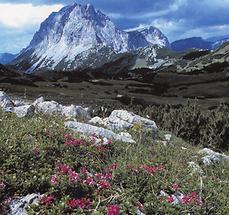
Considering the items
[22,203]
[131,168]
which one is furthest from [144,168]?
[22,203]

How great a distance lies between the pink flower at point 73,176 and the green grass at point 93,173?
0.08m

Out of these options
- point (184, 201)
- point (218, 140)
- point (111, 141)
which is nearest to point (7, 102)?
point (111, 141)

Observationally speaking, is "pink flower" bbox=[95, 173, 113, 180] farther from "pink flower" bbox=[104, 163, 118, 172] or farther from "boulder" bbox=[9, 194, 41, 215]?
"boulder" bbox=[9, 194, 41, 215]

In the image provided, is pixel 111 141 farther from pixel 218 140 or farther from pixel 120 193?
pixel 218 140

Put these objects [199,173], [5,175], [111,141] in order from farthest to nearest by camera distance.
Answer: [111,141]
[199,173]
[5,175]

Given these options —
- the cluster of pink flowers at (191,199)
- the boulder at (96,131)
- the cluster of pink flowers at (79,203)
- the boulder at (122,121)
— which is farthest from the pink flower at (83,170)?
the boulder at (122,121)

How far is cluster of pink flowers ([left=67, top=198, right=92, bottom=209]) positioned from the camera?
795 centimetres

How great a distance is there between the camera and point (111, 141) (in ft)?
38.4

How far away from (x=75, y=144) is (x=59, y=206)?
2.79 meters

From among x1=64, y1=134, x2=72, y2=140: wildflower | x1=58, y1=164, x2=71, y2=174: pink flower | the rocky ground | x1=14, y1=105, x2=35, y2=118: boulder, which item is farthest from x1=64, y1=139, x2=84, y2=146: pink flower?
x1=14, y1=105, x2=35, y2=118: boulder

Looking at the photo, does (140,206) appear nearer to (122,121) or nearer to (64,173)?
(64,173)

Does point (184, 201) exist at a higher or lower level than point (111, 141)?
lower

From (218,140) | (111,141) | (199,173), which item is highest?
(111,141)

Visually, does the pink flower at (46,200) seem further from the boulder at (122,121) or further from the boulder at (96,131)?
the boulder at (122,121)
